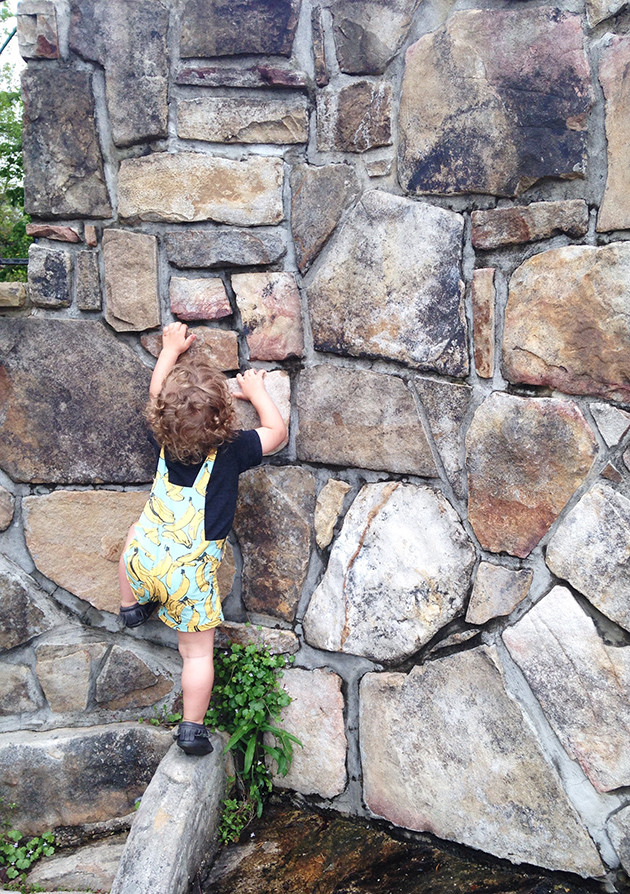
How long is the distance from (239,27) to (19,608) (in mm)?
1972

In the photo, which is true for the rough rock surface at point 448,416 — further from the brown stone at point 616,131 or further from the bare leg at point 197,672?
the bare leg at point 197,672

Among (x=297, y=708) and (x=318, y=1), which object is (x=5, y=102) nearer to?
(x=318, y=1)

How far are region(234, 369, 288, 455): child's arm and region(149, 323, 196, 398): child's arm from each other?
0.20 m

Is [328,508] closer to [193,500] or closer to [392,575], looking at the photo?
[392,575]

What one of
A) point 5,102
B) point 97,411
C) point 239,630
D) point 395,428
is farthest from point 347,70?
point 5,102

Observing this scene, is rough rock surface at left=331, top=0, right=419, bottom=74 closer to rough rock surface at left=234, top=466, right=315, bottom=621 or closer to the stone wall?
the stone wall

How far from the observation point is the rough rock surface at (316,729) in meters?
2.10

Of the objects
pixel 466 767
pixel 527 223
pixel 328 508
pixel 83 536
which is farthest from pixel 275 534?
pixel 527 223

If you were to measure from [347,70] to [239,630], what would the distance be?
1772 millimetres

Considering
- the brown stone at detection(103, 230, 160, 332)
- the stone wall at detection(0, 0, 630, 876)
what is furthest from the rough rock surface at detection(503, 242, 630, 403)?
the brown stone at detection(103, 230, 160, 332)

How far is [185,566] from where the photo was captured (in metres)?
1.92

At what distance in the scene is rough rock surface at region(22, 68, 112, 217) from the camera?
2.01 m

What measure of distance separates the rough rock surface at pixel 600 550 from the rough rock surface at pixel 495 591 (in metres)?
0.12

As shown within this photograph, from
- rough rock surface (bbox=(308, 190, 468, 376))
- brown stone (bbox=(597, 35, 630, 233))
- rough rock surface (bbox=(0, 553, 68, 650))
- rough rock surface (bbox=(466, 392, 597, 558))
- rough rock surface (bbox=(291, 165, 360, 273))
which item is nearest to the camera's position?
brown stone (bbox=(597, 35, 630, 233))
